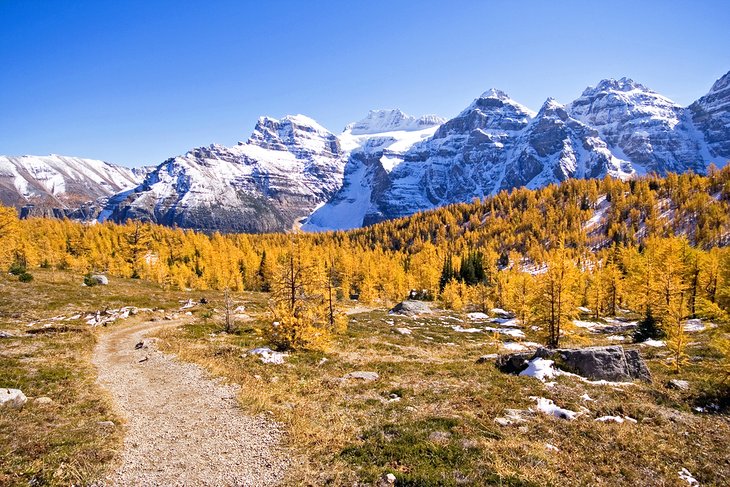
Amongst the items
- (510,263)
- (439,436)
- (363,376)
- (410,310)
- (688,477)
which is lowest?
(510,263)

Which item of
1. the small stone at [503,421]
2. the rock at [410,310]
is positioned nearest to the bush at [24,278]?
the rock at [410,310]

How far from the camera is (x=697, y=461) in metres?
12.0

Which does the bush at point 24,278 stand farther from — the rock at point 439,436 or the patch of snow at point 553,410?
the patch of snow at point 553,410

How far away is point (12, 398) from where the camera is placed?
1476 cm

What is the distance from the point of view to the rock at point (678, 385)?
20.3 m

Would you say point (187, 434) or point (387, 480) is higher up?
point (387, 480)

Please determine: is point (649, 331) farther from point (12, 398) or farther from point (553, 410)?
point (12, 398)

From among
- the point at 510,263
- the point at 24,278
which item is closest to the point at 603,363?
the point at 24,278

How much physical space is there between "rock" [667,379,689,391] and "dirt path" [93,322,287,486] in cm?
2210

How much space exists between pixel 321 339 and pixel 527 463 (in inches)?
790

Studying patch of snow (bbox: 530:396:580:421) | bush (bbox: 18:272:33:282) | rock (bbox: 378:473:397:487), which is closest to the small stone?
patch of snow (bbox: 530:396:580:421)

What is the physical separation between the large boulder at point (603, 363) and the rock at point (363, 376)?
365 inches

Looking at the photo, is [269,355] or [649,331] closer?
[269,355]

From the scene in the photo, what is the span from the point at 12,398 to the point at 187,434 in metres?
8.16
